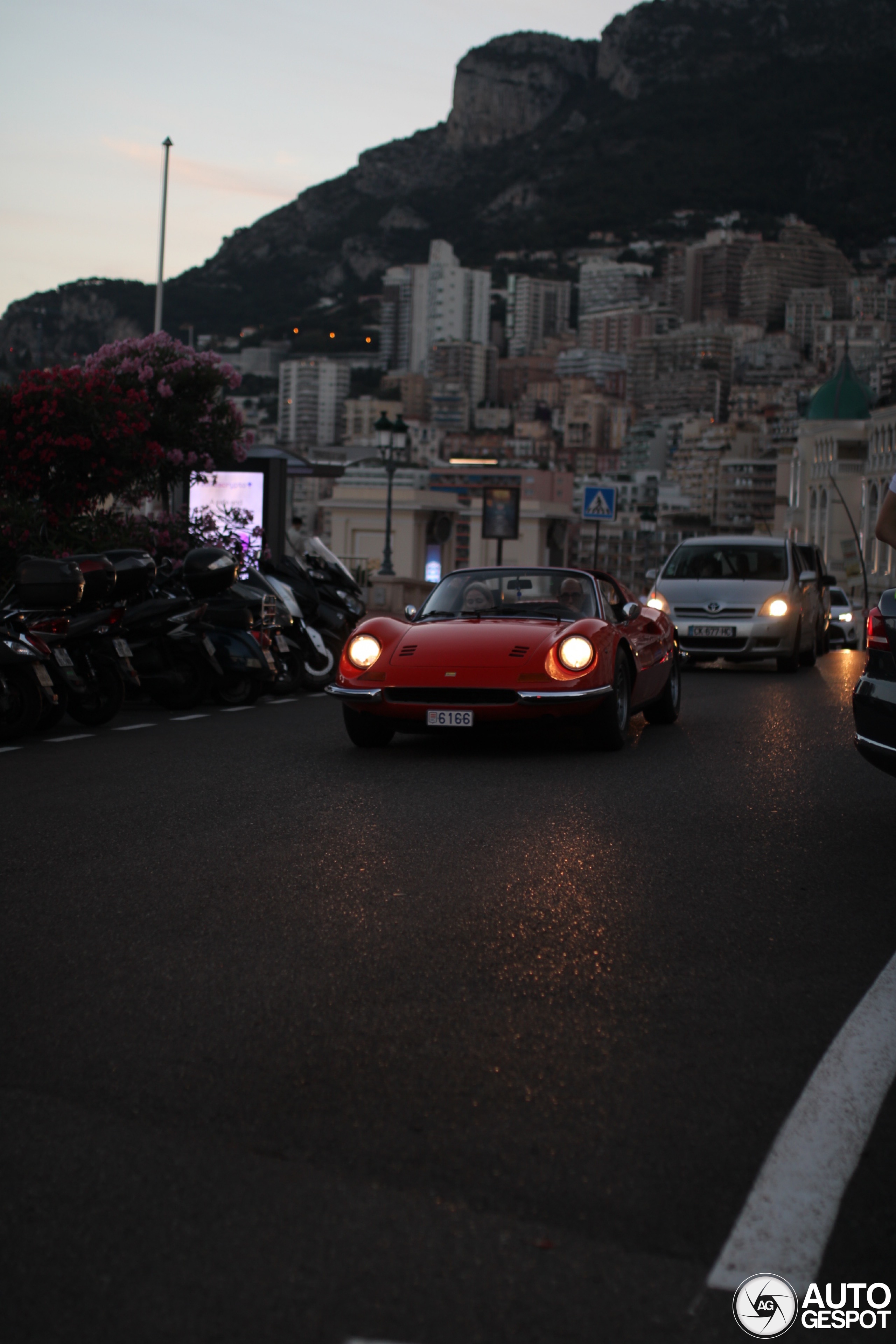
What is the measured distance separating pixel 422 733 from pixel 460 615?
853 mm

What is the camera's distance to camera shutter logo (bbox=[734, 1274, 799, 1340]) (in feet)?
8.56

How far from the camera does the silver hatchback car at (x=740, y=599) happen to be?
18828 mm

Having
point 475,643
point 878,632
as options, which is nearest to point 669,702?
point 475,643

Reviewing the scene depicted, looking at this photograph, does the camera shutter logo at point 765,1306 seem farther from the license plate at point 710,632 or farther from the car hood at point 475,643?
the license plate at point 710,632

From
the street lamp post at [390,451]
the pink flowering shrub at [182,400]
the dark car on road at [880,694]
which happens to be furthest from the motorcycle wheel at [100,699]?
the street lamp post at [390,451]

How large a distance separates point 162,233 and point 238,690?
61.1ft

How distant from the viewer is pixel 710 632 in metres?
19.0

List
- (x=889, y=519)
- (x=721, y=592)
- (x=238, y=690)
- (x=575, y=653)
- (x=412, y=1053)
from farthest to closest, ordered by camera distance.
Result: (x=721, y=592) → (x=238, y=690) → (x=575, y=653) → (x=889, y=519) → (x=412, y=1053)

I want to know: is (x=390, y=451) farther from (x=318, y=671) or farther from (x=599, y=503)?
(x=318, y=671)

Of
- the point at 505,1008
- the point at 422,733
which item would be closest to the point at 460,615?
the point at 422,733

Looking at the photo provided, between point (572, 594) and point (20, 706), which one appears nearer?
point (20, 706)

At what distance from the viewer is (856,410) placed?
138 m

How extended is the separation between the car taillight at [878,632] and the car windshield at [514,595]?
3.74 meters

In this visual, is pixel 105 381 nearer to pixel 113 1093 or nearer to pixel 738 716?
pixel 738 716
